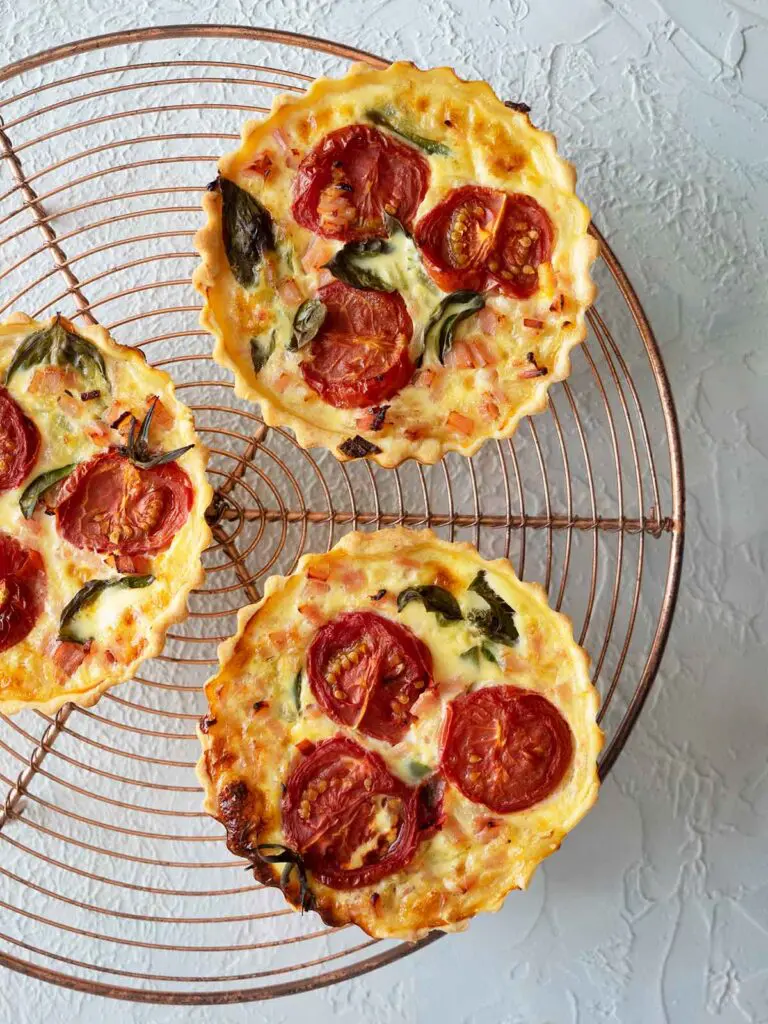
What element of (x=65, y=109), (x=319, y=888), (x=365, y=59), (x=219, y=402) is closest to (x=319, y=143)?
(x=365, y=59)

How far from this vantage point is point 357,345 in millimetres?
3139

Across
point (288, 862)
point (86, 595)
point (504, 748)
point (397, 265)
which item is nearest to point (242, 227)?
point (397, 265)

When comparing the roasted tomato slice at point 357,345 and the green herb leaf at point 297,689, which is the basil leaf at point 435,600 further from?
the roasted tomato slice at point 357,345

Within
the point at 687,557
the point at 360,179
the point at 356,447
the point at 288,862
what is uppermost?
the point at 360,179

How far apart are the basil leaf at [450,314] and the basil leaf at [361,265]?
19 cm

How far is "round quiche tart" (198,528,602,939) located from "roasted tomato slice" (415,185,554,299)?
94 centimetres

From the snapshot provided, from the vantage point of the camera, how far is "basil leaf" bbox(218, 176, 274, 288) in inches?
123

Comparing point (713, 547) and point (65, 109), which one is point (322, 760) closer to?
point (713, 547)

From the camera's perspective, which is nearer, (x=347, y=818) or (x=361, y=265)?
(x=347, y=818)

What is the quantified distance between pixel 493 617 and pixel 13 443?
1760mm

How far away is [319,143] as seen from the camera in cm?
317

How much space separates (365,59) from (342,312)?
99 centimetres

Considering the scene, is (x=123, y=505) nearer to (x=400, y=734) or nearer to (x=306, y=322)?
(x=306, y=322)

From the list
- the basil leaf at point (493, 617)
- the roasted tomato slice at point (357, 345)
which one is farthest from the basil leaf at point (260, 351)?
the basil leaf at point (493, 617)
